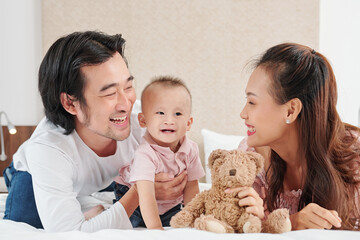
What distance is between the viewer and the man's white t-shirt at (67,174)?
5.35 ft

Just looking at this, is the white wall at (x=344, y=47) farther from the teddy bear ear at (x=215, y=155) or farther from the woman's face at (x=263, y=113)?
the teddy bear ear at (x=215, y=155)

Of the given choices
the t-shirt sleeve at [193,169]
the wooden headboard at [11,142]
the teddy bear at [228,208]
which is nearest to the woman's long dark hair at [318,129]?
the teddy bear at [228,208]

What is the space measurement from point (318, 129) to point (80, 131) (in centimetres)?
115

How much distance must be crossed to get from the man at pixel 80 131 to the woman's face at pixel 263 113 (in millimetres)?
416

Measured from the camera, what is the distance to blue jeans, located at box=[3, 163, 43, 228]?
2014 millimetres

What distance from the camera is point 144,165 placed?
1621 mm

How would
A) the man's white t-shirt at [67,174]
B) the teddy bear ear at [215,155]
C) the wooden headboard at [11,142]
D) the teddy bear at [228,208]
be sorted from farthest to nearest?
the wooden headboard at [11,142] < the man's white t-shirt at [67,174] < the teddy bear ear at [215,155] < the teddy bear at [228,208]

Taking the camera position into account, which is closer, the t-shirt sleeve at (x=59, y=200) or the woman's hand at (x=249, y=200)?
the woman's hand at (x=249, y=200)

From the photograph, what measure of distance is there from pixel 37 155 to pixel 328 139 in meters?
1.27

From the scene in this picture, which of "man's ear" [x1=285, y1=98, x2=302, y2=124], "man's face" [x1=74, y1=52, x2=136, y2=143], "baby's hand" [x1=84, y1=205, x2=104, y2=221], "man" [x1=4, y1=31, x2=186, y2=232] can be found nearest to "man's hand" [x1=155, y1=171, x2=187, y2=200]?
"man" [x1=4, y1=31, x2=186, y2=232]

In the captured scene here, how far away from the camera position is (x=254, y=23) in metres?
3.67

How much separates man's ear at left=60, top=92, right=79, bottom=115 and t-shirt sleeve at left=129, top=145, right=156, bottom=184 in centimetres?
42

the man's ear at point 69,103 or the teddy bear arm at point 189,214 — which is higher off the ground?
the man's ear at point 69,103

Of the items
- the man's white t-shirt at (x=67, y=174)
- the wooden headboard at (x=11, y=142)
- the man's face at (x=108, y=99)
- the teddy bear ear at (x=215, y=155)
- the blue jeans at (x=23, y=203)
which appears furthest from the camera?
the wooden headboard at (x=11, y=142)
